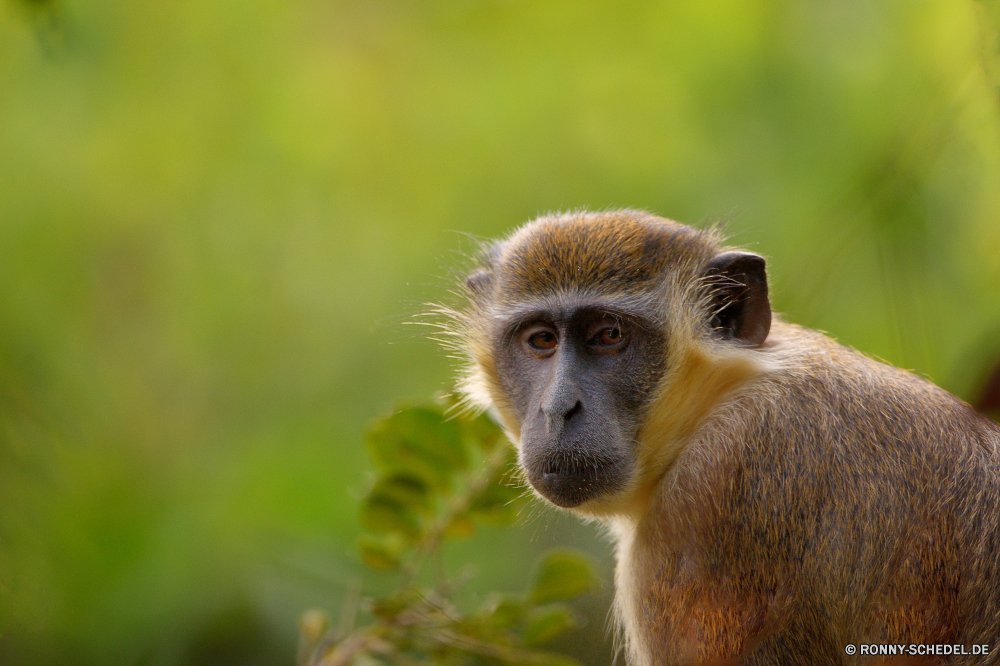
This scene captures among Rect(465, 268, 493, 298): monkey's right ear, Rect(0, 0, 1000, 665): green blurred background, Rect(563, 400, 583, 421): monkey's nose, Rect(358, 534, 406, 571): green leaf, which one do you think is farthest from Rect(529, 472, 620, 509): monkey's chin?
Rect(0, 0, 1000, 665): green blurred background

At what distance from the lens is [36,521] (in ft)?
8.95

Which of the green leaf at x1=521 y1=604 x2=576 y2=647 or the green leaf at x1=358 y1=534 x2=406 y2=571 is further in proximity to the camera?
the green leaf at x1=358 y1=534 x2=406 y2=571

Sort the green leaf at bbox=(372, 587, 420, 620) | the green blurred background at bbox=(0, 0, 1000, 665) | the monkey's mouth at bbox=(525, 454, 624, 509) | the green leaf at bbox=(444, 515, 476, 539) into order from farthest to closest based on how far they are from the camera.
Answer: the green blurred background at bbox=(0, 0, 1000, 665) → the green leaf at bbox=(444, 515, 476, 539) → the green leaf at bbox=(372, 587, 420, 620) → the monkey's mouth at bbox=(525, 454, 624, 509)

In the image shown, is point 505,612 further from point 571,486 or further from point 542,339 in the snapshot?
point 542,339

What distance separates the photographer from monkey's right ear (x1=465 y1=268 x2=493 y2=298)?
4.04 m

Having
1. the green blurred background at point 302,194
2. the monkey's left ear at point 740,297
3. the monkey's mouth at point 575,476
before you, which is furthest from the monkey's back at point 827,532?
the green blurred background at point 302,194

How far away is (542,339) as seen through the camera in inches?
139

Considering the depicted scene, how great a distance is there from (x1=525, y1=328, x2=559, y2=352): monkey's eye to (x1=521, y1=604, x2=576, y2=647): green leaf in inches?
40.6

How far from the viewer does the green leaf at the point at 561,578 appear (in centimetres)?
341

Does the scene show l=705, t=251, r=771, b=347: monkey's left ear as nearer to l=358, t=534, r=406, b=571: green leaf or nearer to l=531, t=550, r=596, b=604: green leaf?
l=531, t=550, r=596, b=604: green leaf

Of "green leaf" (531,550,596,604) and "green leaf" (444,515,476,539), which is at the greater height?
"green leaf" (444,515,476,539)

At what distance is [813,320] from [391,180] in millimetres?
6678

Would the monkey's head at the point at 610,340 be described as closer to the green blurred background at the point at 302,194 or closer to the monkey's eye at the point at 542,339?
the monkey's eye at the point at 542,339

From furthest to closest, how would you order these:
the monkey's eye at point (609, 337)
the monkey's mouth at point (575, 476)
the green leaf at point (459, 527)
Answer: the green leaf at point (459, 527)
the monkey's eye at point (609, 337)
the monkey's mouth at point (575, 476)
